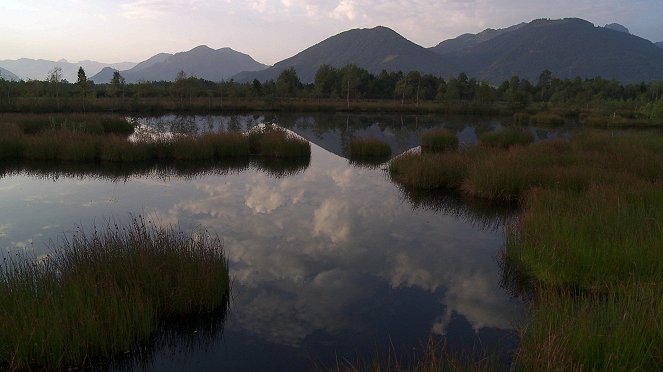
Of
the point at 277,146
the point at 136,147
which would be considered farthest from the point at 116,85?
the point at 277,146

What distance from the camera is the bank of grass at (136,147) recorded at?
71.4ft

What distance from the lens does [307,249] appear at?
11023mm

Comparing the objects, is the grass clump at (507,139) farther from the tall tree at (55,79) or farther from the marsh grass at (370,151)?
the tall tree at (55,79)

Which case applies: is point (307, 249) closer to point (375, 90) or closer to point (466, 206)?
point (466, 206)

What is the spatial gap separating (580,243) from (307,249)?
18.9 ft

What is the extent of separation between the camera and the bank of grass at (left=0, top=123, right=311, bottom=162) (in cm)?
2177

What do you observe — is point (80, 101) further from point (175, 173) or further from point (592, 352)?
point (592, 352)

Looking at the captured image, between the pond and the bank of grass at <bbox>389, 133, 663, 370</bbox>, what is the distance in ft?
2.97

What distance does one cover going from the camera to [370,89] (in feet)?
316

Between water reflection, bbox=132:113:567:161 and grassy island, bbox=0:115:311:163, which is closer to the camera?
grassy island, bbox=0:115:311:163

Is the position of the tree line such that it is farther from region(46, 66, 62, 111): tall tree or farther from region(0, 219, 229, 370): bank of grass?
region(0, 219, 229, 370): bank of grass

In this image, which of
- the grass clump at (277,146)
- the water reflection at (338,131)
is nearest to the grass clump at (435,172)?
the grass clump at (277,146)


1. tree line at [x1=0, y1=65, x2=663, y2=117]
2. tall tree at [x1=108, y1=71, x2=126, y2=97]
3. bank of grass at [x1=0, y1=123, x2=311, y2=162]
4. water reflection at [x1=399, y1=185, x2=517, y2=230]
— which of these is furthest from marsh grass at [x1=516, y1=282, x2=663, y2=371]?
tall tree at [x1=108, y1=71, x2=126, y2=97]

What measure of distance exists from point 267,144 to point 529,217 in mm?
17346
